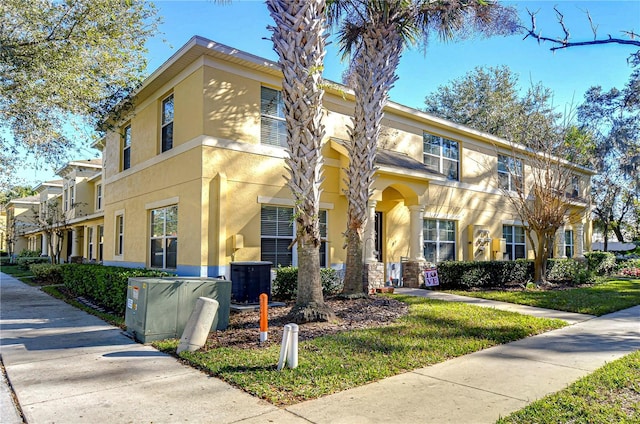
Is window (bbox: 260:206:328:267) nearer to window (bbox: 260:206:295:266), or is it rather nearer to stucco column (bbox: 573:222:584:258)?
window (bbox: 260:206:295:266)

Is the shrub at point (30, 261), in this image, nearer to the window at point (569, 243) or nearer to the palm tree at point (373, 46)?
the palm tree at point (373, 46)

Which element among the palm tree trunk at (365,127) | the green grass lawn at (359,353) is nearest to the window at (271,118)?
the palm tree trunk at (365,127)

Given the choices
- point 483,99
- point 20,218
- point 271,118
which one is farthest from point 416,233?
point 20,218

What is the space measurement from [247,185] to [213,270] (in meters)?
2.46

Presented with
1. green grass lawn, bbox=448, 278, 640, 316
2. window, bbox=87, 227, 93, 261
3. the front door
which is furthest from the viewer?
window, bbox=87, 227, 93, 261

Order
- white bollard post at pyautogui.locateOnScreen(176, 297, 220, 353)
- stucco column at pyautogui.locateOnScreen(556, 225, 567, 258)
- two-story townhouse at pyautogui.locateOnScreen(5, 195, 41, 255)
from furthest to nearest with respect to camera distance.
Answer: two-story townhouse at pyautogui.locateOnScreen(5, 195, 41, 255)
stucco column at pyautogui.locateOnScreen(556, 225, 567, 258)
white bollard post at pyautogui.locateOnScreen(176, 297, 220, 353)

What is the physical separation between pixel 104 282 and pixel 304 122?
22.9 ft

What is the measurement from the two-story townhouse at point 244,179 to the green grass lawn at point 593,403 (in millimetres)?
6331

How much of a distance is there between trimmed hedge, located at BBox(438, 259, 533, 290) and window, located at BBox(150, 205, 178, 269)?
8884 millimetres

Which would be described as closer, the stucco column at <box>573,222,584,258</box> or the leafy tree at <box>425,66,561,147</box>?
the stucco column at <box>573,222,584,258</box>

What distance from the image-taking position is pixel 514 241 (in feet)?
71.0

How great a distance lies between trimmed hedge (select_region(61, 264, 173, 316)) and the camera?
10125 mm

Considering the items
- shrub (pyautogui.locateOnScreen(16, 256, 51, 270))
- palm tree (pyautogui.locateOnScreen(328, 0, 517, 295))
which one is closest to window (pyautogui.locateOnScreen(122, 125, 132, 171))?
palm tree (pyautogui.locateOnScreen(328, 0, 517, 295))

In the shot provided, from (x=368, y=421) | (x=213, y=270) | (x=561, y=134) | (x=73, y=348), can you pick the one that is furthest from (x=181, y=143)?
(x=561, y=134)
